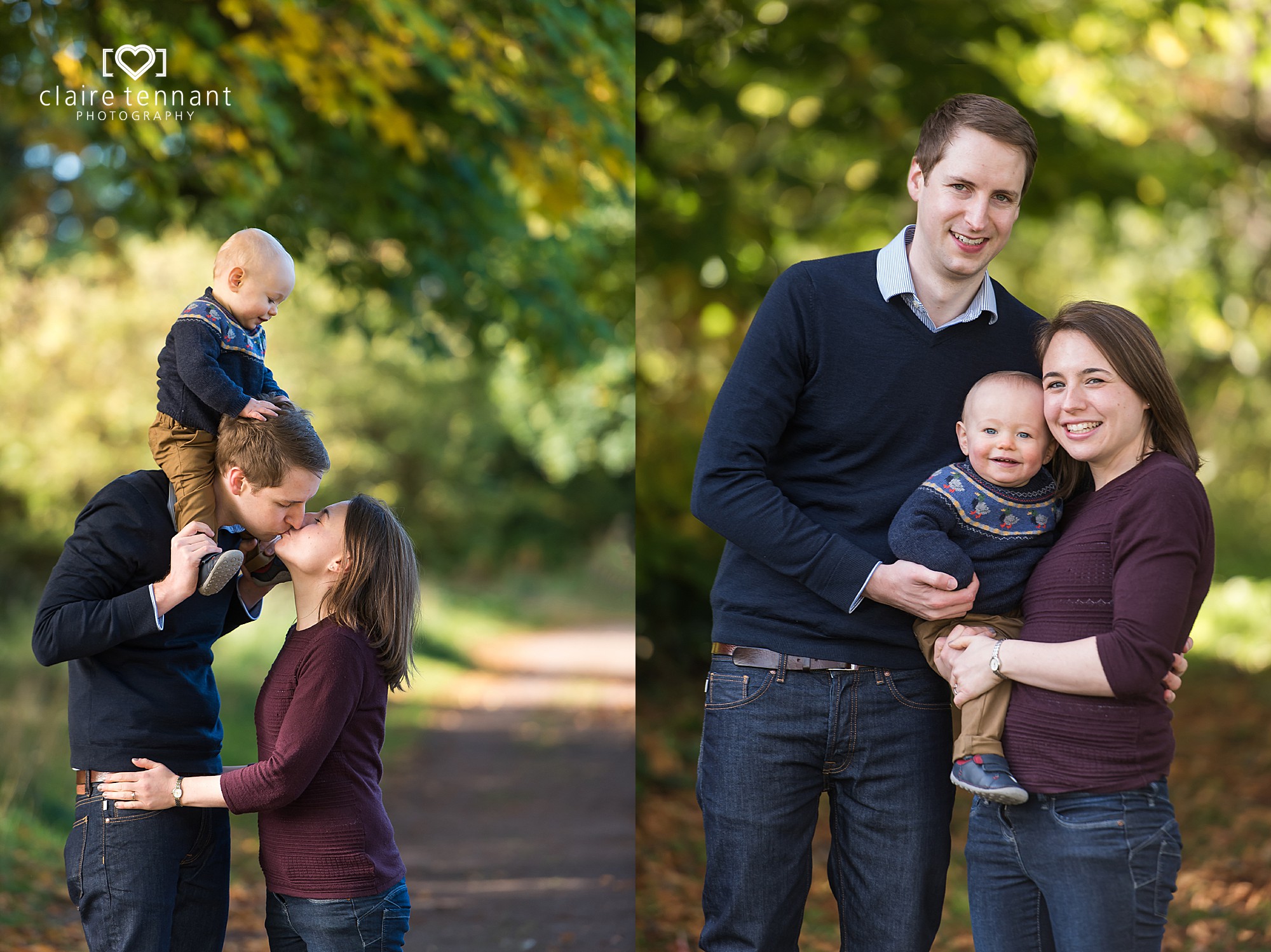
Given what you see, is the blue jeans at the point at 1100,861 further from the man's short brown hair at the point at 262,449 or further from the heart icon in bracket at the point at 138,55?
the heart icon in bracket at the point at 138,55

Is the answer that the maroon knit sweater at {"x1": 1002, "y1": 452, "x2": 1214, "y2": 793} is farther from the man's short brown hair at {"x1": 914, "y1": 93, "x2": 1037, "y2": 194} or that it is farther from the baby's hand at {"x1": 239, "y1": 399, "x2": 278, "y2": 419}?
the baby's hand at {"x1": 239, "y1": 399, "x2": 278, "y2": 419}

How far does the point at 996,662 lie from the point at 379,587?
1.14m

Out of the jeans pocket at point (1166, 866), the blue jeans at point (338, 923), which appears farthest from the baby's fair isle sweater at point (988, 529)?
the blue jeans at point (338, 923)

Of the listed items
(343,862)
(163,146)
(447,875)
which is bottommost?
(447,875)

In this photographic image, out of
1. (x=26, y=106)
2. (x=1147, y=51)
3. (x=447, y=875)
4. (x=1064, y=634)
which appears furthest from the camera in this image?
(x=1147, y=51)

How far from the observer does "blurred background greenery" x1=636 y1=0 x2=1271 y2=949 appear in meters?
5.86

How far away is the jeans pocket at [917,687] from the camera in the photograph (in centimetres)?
239

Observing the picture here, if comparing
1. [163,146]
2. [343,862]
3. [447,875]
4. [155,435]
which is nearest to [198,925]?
[343,862]

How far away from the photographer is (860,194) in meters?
6.89

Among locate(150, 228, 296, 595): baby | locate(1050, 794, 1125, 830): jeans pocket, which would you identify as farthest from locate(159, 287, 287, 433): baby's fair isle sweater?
locate(1050, 794, 1125, 830): jeans pocket

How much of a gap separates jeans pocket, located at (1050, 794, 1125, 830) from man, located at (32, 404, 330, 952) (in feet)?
4.95

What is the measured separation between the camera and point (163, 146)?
4613 millimetres

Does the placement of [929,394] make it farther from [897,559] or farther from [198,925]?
[198,925]

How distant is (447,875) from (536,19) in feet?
13.2
